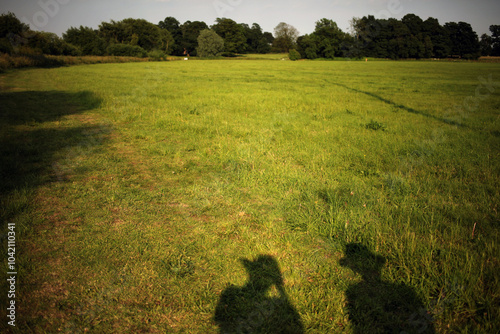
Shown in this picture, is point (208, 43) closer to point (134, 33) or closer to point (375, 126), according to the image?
point (134, 33)

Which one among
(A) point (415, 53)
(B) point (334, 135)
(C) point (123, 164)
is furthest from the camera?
(A) point (415, 53)

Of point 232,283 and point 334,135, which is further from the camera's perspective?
point 334,135

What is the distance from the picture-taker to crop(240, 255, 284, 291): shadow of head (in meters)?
2.50

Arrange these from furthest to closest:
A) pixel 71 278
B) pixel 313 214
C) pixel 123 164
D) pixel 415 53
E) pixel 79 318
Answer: pixel 415 53 → pixel 123 164 → pixel 313 214 → pixel 71 278 → pixel 79 318

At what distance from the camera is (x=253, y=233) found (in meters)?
3.20

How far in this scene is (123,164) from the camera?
→ 5.39 m

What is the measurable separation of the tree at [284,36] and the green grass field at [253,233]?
138 meters

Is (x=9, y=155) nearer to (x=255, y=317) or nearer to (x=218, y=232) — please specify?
(x=218, y=232)

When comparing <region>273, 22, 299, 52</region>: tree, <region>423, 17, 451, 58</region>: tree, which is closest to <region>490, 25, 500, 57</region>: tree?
<region>423, 17, 451, 58</region>: tree

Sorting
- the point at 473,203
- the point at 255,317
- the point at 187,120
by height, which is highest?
the point at 187,120

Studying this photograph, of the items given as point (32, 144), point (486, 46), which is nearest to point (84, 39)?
point (32, 144)

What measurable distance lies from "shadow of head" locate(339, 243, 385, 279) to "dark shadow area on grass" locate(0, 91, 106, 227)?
446 cm

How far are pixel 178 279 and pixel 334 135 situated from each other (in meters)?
6.04

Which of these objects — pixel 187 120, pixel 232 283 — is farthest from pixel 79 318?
pixel 187 120
